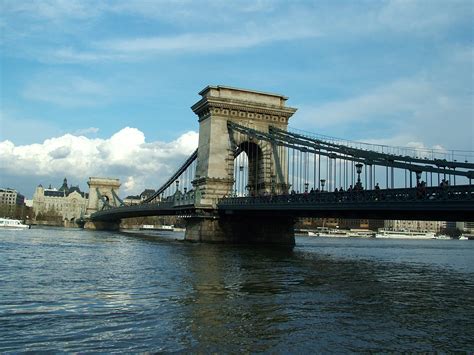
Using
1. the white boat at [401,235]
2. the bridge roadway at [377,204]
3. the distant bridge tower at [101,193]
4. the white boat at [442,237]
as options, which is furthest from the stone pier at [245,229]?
the white boat at [442,237]

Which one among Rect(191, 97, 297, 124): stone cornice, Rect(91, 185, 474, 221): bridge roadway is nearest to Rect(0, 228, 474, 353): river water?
Rect(91, 185, 474, 221): bridge roadway

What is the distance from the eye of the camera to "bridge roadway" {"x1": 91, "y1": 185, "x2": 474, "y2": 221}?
26.9m

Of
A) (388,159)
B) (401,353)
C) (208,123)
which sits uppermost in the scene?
(208,123)

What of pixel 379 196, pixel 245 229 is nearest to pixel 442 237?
pixel 245 229

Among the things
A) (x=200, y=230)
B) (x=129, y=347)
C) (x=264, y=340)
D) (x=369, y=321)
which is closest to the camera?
(x=129, y=347)

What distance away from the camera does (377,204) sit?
31.8 metres

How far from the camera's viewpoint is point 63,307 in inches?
631

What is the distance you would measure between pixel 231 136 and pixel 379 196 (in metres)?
30.2

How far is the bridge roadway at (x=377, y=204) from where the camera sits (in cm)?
2688

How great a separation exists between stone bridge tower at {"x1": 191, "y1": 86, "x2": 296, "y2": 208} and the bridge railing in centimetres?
1082

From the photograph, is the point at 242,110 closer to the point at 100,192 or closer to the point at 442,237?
the point at 100,192

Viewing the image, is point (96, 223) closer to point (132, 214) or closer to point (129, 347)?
point (132, 214)

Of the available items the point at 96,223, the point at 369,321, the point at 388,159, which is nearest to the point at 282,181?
the point at 388,159

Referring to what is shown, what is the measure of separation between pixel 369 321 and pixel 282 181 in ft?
149
